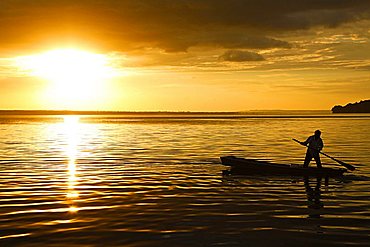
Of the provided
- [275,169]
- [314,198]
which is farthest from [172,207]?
[275,169]

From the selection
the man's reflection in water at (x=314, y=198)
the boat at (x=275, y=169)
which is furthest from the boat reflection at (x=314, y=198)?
the boat at (x=275, y=169)

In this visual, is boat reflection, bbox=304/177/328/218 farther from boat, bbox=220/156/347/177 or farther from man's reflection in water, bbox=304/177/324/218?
boat, bbox=220/156/347/177

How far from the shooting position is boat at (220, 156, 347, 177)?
25.5 m

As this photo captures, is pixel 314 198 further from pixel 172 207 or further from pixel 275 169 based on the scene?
pixel 275 169

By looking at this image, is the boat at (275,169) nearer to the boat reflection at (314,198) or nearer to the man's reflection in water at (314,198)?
the boat reflection at (314,198)

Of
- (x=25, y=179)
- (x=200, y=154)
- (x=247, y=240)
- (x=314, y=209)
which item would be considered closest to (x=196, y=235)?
(x=247, y=240)

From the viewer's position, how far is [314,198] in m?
19.5

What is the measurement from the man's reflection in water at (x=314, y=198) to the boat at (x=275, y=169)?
1003mm

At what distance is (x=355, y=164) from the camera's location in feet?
105

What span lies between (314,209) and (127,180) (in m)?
10.7

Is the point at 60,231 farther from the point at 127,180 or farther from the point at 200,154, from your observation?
the point at 200,154

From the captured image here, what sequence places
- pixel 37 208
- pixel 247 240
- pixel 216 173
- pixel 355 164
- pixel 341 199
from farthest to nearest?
pixel 355 164
pixel 216 173
pixel 341 199
pixel 37 208
pixel 247 240

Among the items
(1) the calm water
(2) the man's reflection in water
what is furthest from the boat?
(2) the man's reflection in water

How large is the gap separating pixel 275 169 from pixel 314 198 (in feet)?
22.2
